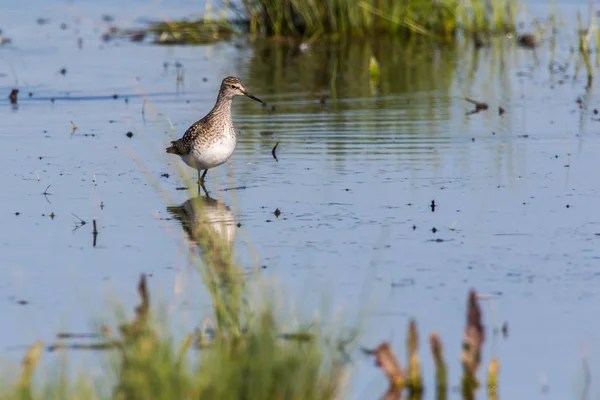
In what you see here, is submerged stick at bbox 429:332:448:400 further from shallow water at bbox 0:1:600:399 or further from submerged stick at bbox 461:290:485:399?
shallow water at bbox 0:1:600:399

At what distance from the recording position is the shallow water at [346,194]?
6.90 m

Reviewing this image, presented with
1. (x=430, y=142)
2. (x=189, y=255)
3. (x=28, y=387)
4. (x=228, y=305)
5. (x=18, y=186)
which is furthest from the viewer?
(x=430, y=142)

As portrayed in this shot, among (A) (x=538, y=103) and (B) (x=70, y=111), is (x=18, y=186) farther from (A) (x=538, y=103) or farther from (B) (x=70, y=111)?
(A) (x=538, y=103)

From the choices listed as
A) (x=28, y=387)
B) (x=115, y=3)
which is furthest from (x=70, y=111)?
(x=115, y=3)

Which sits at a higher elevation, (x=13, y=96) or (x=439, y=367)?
(x=13, y=96)

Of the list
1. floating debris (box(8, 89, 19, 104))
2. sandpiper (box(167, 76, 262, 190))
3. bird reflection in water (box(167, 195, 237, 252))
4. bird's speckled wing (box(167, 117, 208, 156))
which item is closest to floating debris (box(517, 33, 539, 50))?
floating debris (box(8, 89, 19, 104))

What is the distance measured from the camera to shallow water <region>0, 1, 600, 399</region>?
22.6 ft

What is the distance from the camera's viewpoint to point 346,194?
992cm

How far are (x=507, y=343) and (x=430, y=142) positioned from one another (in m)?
5.89

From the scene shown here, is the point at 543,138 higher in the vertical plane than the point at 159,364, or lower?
higher

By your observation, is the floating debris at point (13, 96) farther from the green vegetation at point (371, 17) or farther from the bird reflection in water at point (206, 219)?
the green vegetation at point (371, 17)

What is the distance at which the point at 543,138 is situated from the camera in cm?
1227

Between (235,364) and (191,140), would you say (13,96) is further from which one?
(235,364)

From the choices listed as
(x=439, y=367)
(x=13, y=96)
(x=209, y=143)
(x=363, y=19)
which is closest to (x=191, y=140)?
(x=209, y=143)
